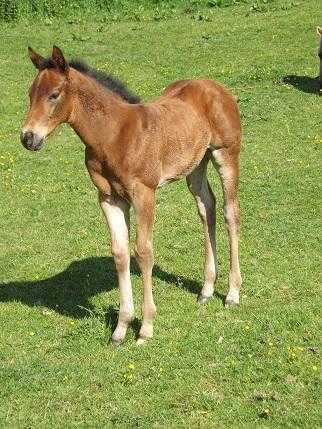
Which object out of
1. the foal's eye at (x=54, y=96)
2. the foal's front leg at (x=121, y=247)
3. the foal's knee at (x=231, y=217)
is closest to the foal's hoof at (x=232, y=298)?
the foal's knee at (x=231, y=217)

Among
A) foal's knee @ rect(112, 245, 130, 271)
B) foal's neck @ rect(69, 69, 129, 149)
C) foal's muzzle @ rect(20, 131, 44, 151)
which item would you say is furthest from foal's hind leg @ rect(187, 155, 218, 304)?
foal's muzzle @ rect(20, 131, 44, 151)

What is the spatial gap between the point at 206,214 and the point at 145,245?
4.64ft

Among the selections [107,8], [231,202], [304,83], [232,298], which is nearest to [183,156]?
[231,202]

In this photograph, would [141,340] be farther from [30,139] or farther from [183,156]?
[30,139]

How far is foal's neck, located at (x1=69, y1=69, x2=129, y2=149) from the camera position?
6609 mm

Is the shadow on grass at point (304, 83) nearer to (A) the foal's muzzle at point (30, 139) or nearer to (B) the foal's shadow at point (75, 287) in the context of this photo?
(B) the foal's shadow at point (75, 287)

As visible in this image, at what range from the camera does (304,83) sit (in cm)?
1708

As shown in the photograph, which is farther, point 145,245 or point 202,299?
point 202,299

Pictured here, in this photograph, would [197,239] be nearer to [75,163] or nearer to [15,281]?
[15,281]

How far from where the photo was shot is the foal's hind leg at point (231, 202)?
310 inches

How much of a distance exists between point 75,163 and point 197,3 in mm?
13661

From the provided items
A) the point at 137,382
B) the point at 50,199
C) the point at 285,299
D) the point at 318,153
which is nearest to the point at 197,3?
the point at 318,153

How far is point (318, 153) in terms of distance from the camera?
506 inches

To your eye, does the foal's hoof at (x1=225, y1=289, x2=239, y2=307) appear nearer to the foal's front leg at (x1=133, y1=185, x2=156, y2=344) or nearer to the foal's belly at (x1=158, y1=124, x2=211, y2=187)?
the foal's front leg at (x1=133, y1=185, x2=156, y2=344)
